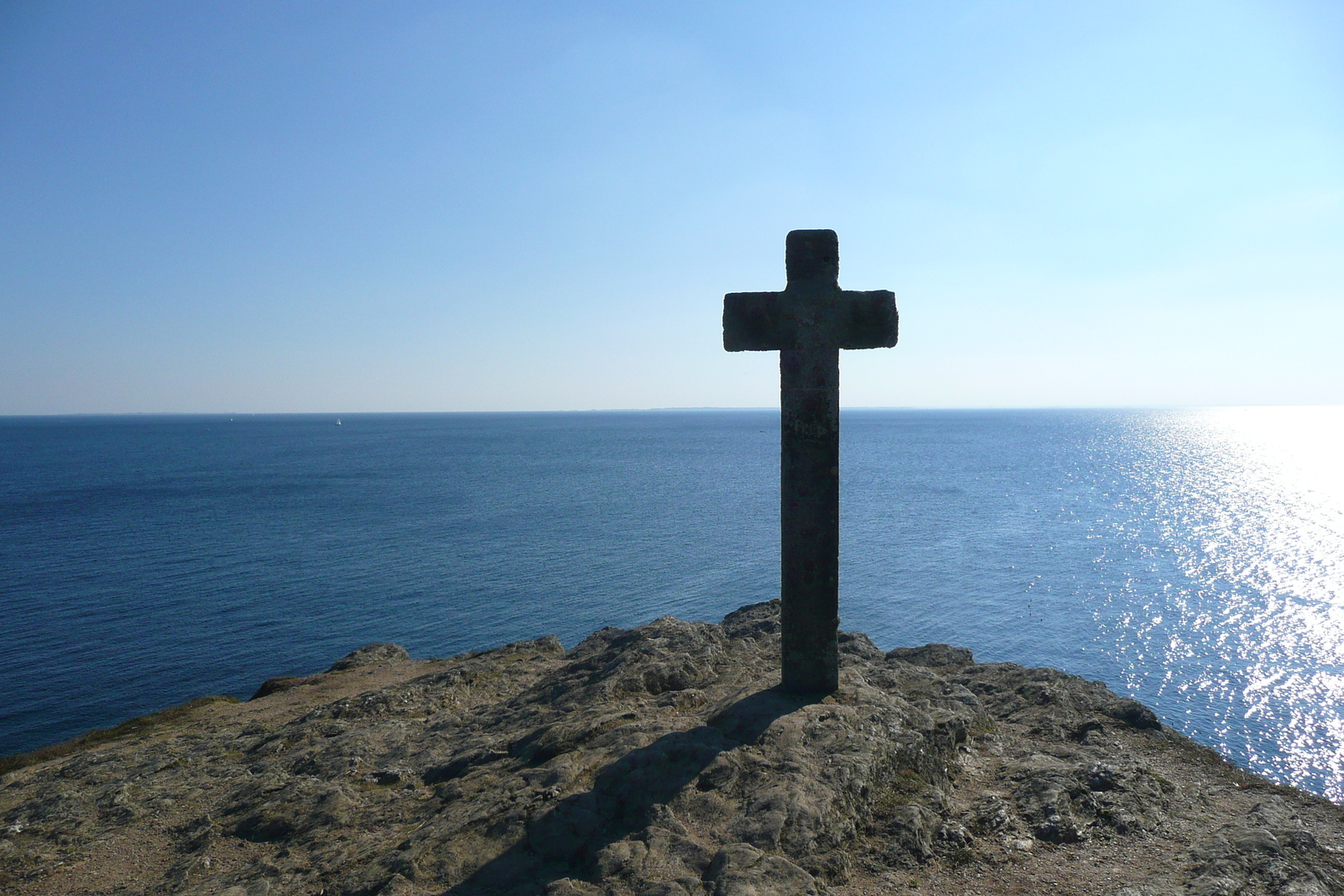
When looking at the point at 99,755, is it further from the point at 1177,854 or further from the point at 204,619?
the point at 204,619

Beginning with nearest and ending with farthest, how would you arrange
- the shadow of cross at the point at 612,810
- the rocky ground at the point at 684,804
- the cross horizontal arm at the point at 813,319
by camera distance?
1. the shadow of cross at the point at 612,810
2. the rocky ground at the point at 684,804
3. the cross horizontal arm at the point at 813,319

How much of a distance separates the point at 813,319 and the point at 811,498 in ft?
8.57

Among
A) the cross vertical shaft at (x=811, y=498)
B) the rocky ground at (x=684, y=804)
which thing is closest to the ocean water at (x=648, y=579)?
the rocky ground at (x=684, y=804)

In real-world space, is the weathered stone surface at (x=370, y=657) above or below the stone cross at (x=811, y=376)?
below

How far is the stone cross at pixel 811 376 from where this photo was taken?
34.7ft

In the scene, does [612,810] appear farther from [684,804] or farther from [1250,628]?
[1250,628]

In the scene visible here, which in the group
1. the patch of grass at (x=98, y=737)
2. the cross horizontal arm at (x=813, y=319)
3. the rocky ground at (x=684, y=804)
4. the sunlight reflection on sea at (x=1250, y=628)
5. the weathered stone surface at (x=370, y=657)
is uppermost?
the cross horizontal arm at (x=813, y=319)

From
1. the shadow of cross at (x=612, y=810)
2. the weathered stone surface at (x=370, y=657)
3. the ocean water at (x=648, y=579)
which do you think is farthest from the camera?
the ocean water at (x=648, y=579)

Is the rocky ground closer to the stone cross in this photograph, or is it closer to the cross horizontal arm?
the stone cross

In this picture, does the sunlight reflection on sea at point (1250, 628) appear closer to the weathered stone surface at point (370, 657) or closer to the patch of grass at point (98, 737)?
the weathered stone surface at point (370, 657)

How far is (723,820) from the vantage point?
27.2 ft

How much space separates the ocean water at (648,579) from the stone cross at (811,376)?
25227 mm

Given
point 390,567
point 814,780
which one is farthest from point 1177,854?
point 390,567

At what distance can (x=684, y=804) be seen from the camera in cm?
852
